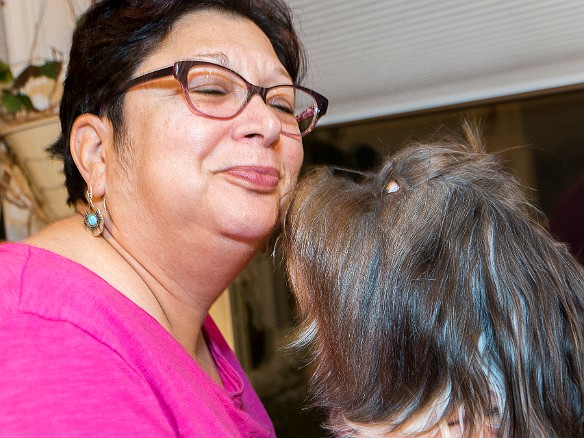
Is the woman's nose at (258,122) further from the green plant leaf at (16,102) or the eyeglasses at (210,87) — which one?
the green plant leaf at (16,102)

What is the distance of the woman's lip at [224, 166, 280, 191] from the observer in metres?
0.94

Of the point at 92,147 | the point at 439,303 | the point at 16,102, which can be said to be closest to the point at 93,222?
the point at 92,147

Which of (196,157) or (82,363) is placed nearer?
(82,363)

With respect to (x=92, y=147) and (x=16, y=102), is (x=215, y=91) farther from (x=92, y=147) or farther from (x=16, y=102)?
(x=16, y=102)

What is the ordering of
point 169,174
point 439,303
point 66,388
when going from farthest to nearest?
point 169,174 → point 439,303 → point 66,388

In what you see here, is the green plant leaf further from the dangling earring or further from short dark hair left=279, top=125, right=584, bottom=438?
short dark hair left=279, top=125, right=584, bottom=438

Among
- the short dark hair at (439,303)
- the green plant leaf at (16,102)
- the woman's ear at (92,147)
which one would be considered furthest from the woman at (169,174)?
the green plant leaf at (16,102)

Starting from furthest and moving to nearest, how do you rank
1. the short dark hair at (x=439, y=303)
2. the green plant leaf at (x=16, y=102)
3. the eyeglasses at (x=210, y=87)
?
the green plant leaf at (x=16, y=102)
the eyeglasses at (x=210, y=87)
the short dark hair at (x=439, y=303)

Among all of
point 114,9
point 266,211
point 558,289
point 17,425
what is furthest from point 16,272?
point 558,289

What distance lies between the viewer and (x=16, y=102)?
6.09 feet

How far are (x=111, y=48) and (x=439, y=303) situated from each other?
23.1 inches

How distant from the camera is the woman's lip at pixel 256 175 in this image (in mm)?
939

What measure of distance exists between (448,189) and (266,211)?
10.3 inches

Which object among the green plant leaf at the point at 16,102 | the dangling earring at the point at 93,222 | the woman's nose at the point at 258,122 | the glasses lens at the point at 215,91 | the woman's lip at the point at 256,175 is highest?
the glasses lens at the point at 215,91
